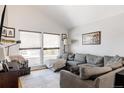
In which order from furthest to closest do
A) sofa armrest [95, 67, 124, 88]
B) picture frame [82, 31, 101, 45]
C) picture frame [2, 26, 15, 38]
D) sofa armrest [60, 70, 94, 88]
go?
1. picture frame [82, 31, 101, 45]
2. picture frame [2, 26, 15, 38]
3. sofa armrest [60, 70, 94, 88]
4. sofa armrest [95, 67, 124, 88]

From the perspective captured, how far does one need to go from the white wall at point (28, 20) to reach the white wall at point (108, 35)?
5.41ft

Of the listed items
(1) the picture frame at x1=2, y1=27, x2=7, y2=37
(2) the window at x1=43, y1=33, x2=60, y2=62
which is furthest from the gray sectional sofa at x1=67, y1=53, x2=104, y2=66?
(1) the picture frame at x1=2, y1=27, x2=7, y2=37

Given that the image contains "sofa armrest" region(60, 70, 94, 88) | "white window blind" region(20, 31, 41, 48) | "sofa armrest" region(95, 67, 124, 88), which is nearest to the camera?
"sofa armrest" region(95, 67, 124, 88)

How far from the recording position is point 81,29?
5188 millimetres

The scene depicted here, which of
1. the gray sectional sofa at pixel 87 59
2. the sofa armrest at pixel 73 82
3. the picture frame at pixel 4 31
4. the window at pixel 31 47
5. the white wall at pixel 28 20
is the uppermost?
the white wall at pixel 28 20

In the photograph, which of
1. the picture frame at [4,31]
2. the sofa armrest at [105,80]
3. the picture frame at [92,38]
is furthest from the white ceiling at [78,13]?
the sofa armrest at [105,80]

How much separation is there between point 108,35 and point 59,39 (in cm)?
261

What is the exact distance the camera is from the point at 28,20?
4.75m

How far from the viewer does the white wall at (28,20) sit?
173 inches

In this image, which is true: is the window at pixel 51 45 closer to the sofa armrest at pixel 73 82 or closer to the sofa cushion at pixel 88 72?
the sofa armrest at pixel 73 82

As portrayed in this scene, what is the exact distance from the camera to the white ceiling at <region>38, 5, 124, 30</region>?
3.61 meters

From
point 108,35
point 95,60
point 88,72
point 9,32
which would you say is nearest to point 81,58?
point 95,60

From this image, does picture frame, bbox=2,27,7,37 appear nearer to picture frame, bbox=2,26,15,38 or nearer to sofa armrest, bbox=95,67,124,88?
picture frame, bbox=2,26,15,38

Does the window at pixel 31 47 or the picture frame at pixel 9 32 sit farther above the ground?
the picture frame at pixel 9 32
